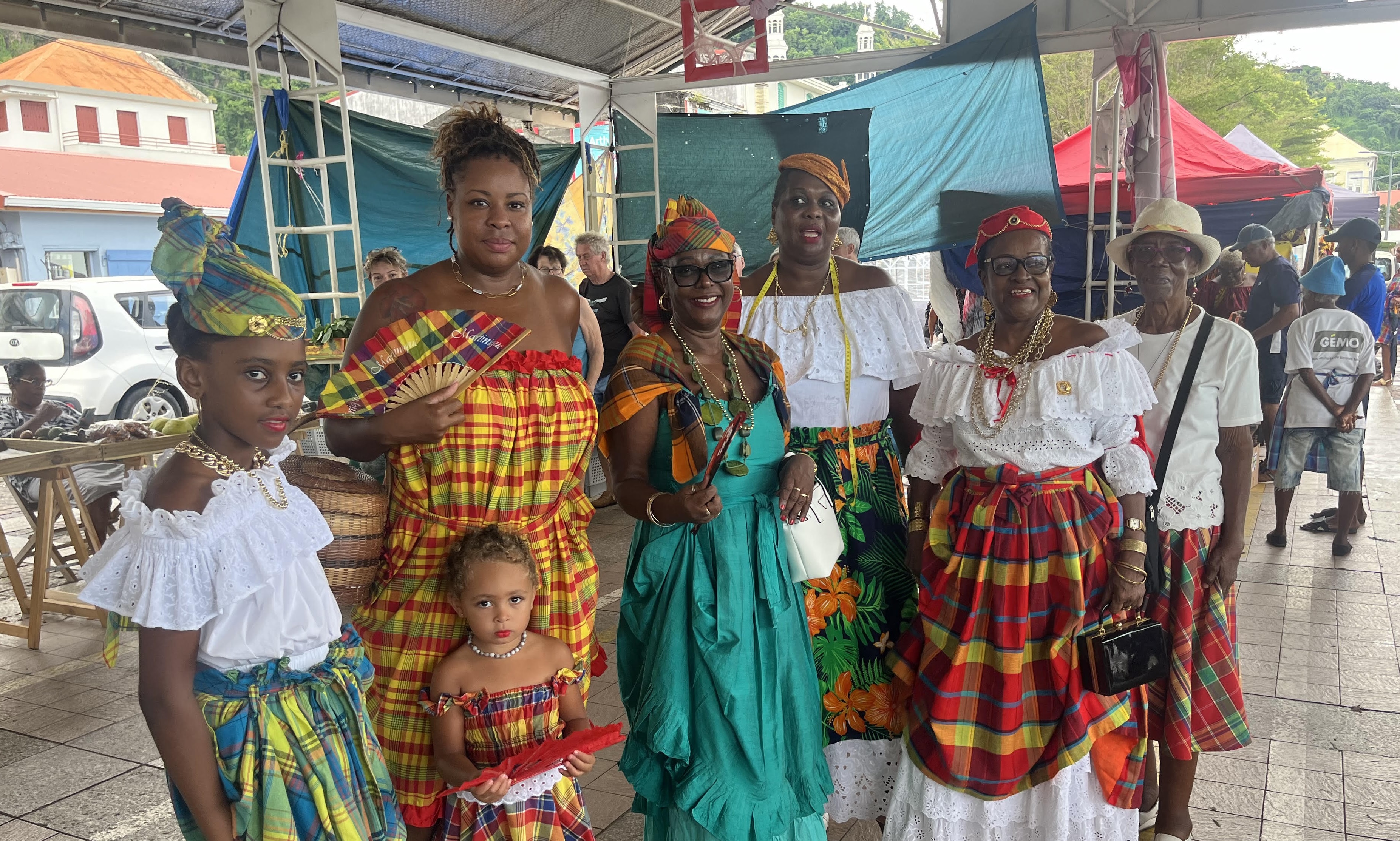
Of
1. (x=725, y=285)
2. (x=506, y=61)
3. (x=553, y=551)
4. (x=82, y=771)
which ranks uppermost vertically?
(x=506, y=61)

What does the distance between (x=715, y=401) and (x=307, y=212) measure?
6.33 metres

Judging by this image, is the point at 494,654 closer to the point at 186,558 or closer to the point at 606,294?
the point at 186,558

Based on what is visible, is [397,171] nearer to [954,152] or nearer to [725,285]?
[954,152]

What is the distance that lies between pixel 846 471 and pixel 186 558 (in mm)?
1860

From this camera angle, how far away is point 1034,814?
8.46ft

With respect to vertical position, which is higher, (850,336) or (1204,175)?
(1204,175)

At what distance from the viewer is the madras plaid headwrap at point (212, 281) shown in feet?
5.49

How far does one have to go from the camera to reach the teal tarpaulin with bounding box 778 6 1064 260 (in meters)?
7.02

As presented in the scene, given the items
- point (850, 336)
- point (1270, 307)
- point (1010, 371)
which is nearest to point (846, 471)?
point (850, 336)

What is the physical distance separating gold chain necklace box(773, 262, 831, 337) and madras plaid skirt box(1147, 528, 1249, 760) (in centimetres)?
132

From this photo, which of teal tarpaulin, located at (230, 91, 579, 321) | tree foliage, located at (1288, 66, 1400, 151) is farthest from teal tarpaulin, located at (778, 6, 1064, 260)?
tree foliage, located at (1288, 66, 1400, 151)

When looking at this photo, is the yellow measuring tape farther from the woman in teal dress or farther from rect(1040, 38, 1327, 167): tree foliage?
rect(1040, 38, 1327, 167): tree foliage

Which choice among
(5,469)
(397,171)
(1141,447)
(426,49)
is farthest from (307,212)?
(1141,447)

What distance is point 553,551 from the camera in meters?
2.46
